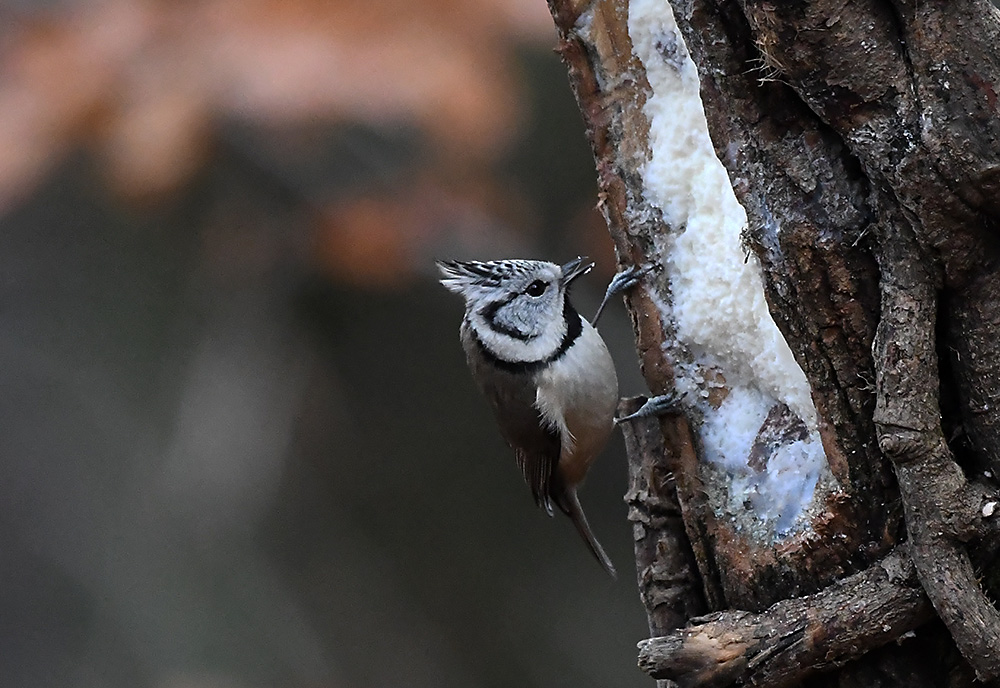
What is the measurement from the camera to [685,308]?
177 cm

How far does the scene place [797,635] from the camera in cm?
137

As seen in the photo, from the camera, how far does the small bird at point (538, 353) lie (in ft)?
8.10

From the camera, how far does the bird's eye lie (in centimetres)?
249

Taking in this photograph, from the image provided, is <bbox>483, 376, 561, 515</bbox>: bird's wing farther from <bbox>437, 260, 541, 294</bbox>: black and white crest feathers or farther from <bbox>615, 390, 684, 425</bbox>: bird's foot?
<bbox>615, 390, 684, 425</bbox>: bird's foot

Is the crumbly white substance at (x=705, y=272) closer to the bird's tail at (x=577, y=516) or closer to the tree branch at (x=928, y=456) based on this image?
the tree branch at (x=928, y=456)

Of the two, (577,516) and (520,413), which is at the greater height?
(520,413)

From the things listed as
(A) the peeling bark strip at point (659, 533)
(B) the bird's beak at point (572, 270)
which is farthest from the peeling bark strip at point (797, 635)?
(B) the bird's beak at point (572, 270)

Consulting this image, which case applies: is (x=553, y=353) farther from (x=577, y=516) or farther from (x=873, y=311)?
(x=873, y=311)

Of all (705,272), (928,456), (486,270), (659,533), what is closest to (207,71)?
(486,270)

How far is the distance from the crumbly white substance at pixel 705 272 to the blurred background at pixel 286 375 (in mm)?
1316

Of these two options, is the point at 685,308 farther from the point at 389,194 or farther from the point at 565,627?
the point at 565,627

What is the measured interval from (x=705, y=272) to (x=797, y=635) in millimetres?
629

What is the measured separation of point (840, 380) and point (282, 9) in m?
2.04

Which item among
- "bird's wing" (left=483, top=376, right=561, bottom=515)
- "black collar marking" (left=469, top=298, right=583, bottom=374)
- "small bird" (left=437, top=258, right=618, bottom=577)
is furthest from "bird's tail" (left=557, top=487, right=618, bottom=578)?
"black collar marking" (left=469, top=298, right=583, bottom=374)
